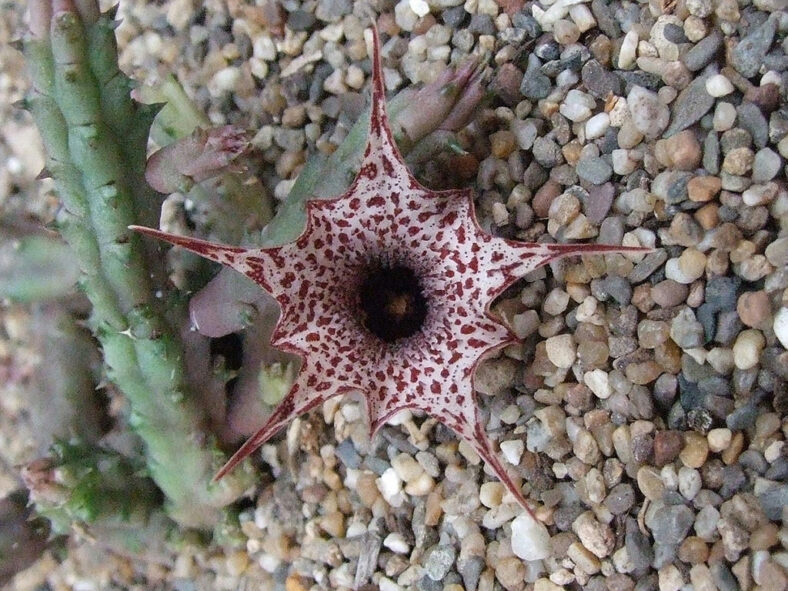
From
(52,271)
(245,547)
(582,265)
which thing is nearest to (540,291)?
(582,265)

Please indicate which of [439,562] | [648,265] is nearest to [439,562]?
[439,562]

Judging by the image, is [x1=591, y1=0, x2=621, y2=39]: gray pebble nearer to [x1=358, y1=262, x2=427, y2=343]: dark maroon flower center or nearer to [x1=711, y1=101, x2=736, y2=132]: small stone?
[x1=711, y1=101, x2=736, y2=132]: small stone

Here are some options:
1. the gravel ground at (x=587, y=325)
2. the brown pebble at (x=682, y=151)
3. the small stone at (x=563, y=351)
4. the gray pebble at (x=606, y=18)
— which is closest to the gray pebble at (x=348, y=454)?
the gravel ground at (x=587, y=325)

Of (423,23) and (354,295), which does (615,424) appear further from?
(423,23)

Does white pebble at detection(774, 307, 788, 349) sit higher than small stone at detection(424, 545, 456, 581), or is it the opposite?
white pebble at detection(774, 307, 788, 349)

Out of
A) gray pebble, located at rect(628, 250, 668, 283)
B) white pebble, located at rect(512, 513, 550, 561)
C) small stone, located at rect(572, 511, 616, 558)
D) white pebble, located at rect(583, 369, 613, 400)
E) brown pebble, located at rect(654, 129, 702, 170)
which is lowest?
white pebble, located at rect(512, 513, 550, 561)

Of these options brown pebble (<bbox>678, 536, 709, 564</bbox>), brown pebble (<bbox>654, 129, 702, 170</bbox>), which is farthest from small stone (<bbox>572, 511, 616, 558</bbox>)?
brown pebble (<bbox>654, 129, 702, 170</bbox>)

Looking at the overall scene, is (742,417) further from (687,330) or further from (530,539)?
(530,539)
